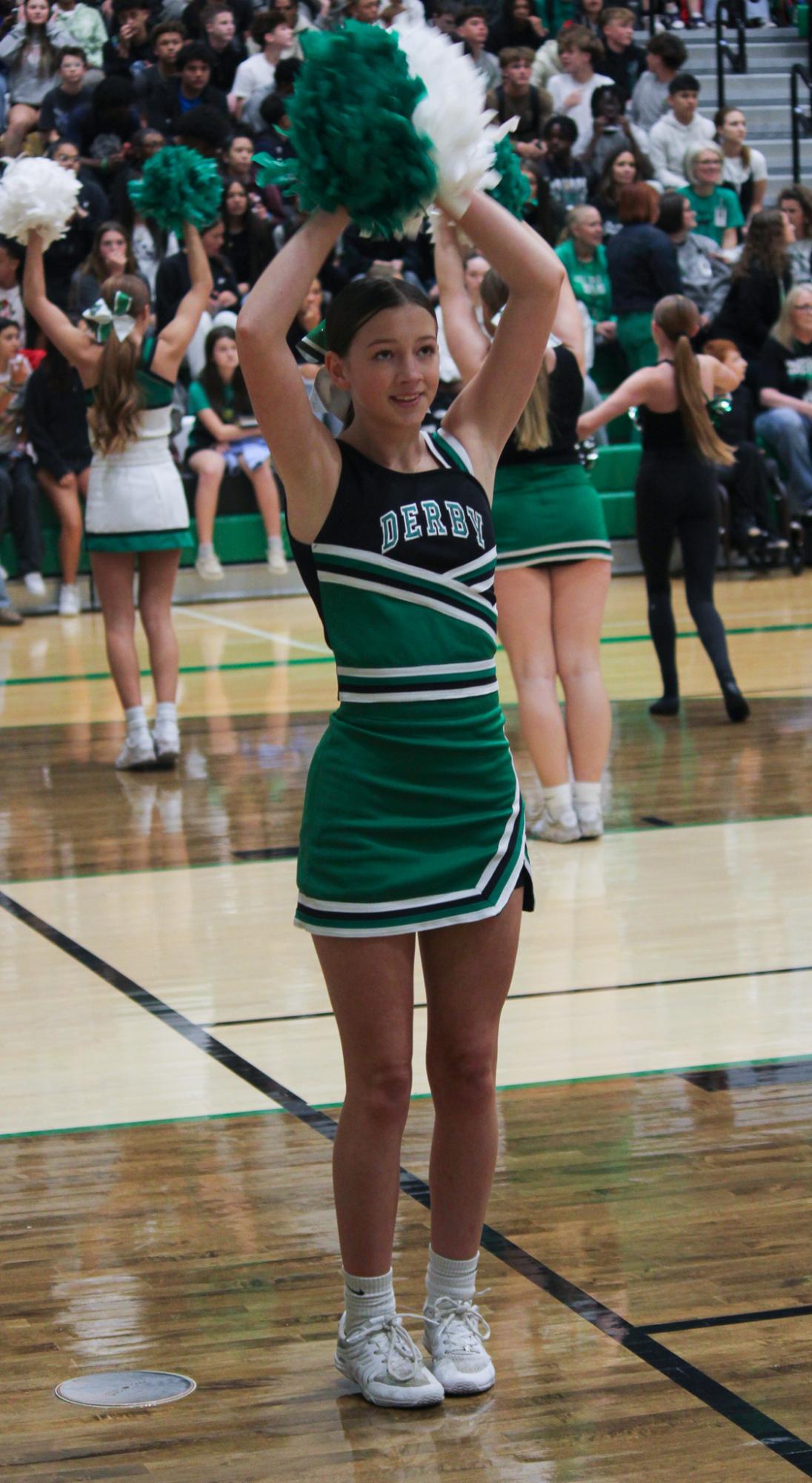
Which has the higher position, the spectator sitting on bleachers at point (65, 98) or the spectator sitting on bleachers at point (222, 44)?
the spectator sitting on bleachers at point (222, 44)

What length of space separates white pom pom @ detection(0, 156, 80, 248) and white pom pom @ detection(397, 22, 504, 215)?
514 cm

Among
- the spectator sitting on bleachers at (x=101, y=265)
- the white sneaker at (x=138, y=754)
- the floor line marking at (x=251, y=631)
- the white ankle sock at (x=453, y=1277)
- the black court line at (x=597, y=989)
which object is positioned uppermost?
the spectator sitting on bleachers at (x=101, y=265)

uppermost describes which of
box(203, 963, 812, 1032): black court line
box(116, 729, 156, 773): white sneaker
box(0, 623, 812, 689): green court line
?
box(203, 963, 812, 1032): black court line

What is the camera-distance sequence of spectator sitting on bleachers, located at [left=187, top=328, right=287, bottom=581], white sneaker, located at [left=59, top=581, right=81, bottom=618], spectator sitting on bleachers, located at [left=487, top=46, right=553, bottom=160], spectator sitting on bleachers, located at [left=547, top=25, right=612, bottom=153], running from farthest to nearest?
spectator sitting on bleachers, located at [left=547, top=25, right=612, bottom=153], spectator sitting on bleachers, located at [left=487, top=46, right=553, bottom=160], spectator sitting on bleachers, located at [left=187, top=328, right=287, bottom=581], white sneaker, located at [left=59, top=581, right=81, bottom=618]

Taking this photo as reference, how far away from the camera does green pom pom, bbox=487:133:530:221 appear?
3630mm

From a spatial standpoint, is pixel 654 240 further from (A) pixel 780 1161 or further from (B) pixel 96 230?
(A) pixel 780 1161

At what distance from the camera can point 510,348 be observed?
2957 millimetres

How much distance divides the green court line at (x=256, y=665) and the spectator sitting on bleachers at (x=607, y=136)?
5.08 m

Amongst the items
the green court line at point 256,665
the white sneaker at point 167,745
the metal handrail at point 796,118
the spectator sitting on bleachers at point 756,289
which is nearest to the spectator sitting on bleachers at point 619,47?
the metal handrail at point 796,118

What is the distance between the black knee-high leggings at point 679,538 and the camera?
27.5 ft

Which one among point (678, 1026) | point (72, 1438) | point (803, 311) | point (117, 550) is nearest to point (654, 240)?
point (803, 311)

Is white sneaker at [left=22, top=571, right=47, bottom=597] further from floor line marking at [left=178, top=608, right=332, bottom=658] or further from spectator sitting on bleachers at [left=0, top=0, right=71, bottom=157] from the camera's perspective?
spectator sitting on bleachers at [left=0, top=0, right=71, bottom=157]

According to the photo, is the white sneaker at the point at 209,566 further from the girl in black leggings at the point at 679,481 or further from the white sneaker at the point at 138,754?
the white sneaker at the point at 138,754

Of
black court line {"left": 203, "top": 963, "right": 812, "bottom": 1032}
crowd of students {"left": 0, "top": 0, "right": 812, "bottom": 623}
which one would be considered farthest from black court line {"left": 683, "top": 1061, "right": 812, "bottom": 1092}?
crowd of students {"left": 0, "top": 0, "right": 812, "bottom": 623}
